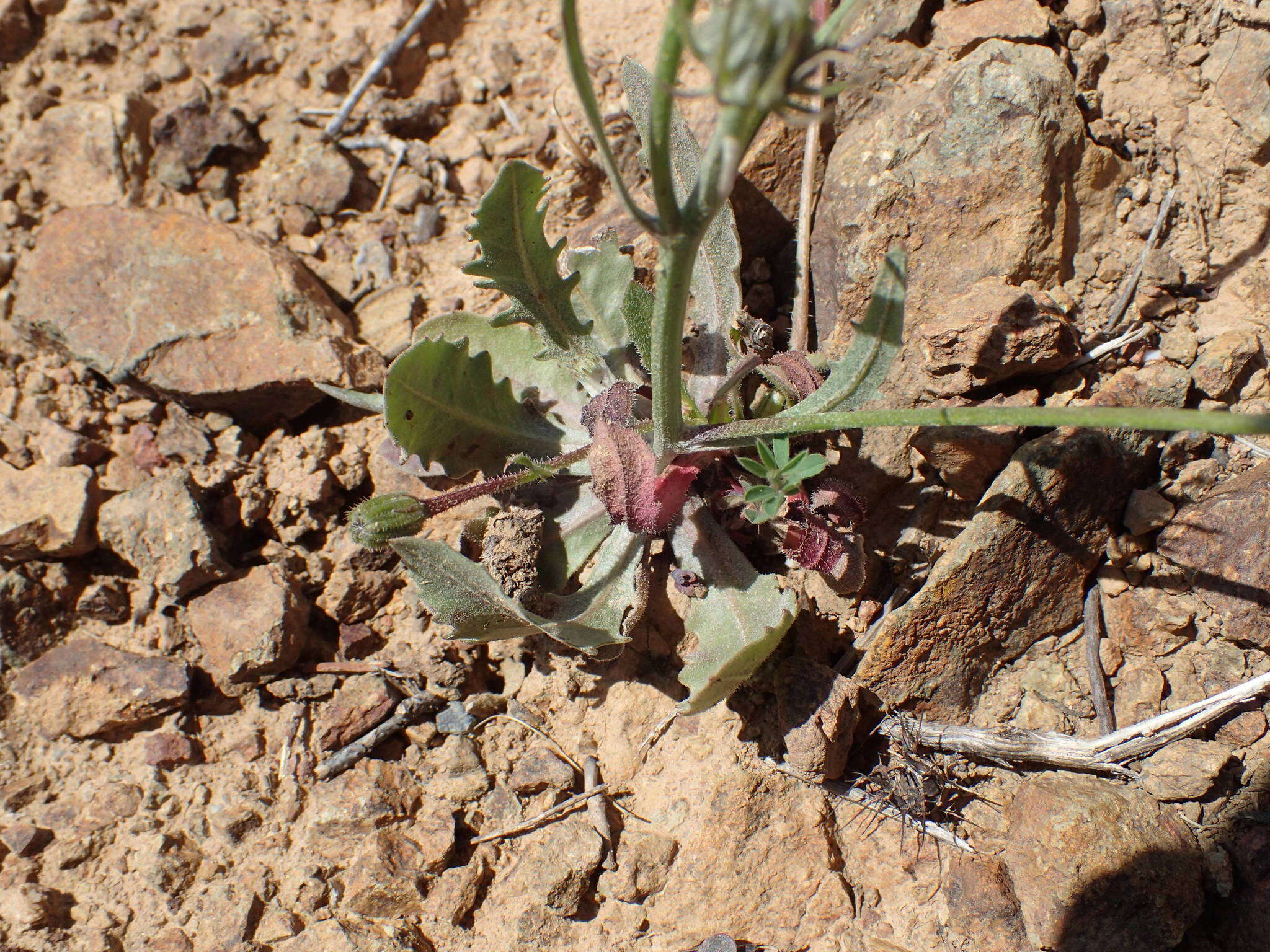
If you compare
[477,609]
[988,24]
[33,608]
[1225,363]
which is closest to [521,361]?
[477,609]

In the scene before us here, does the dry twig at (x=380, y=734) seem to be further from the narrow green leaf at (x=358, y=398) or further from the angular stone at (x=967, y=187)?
the angular stone at (x=967, y=187)

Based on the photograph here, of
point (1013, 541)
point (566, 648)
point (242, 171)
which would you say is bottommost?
point (566, 648)

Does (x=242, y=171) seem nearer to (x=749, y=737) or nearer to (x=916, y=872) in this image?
(x=749, y=737)

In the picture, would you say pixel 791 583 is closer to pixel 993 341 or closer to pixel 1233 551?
pixel 993 341

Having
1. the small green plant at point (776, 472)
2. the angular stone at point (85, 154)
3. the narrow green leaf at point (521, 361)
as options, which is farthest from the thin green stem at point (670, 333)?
the angular stone at point (85, 154)

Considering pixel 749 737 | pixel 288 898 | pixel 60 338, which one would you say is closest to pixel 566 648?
pixel 749 737

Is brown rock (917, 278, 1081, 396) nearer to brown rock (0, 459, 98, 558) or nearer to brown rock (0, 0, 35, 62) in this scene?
brown rock (0, 459, 98, 558)
